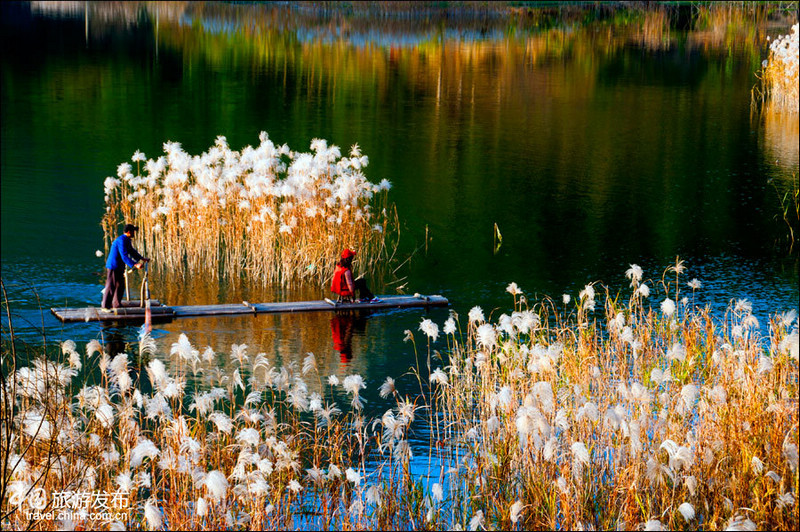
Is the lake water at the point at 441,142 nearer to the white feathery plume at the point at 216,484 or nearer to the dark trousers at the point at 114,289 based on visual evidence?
the dark trousers at the point at 114,289

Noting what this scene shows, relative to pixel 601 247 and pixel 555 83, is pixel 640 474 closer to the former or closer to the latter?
pixel 601 247

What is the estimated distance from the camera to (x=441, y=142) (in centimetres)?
3259

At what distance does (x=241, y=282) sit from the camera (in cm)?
1827

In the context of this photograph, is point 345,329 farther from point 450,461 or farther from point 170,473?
point 170,473

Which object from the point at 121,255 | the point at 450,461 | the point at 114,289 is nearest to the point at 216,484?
the point at 450,461

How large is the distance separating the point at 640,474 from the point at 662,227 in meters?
15.8

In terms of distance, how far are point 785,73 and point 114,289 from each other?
26.0 meters

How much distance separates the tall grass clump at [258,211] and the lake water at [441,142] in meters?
0.52

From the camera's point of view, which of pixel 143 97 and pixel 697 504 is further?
pixel 143 97

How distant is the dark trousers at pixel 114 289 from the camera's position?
49.9 feet

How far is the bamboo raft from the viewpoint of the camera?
15.2 metres

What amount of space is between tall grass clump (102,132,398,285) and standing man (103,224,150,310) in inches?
101

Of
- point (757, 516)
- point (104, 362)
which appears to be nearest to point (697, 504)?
point (757, 516)

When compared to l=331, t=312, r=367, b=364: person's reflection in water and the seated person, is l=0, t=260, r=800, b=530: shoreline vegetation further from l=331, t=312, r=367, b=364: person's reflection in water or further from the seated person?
the seated person
